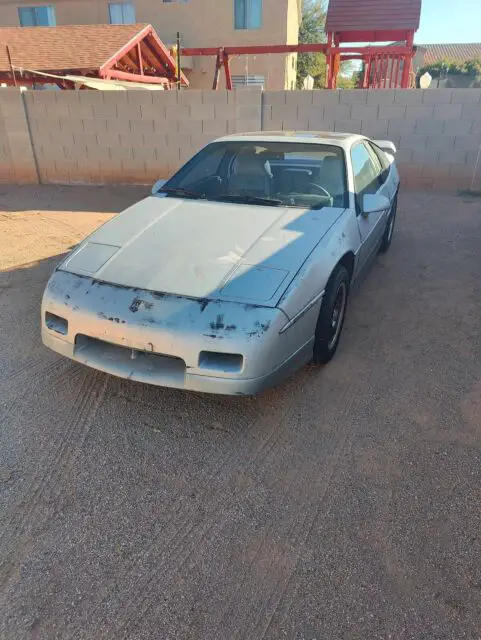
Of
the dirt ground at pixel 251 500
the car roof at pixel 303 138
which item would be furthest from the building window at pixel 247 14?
the dirt ground at pixel 251 500

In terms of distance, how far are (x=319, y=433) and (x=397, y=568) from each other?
33.6 inches

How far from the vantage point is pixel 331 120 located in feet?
27.8

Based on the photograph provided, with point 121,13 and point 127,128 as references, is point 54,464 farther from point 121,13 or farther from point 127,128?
point 121,13

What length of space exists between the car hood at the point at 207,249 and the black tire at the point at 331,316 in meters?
0.29

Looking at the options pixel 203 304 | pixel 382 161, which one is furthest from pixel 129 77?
pixel 203 304

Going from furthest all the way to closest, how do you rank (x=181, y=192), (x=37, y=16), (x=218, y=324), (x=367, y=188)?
(x=37, y=16), (x=367, y=188), (x=181, y=192), (x=218, y=324)

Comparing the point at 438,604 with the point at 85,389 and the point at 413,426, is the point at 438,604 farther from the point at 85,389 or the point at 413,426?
the point at 85,389

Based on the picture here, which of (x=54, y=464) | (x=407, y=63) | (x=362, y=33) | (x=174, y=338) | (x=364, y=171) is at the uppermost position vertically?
(x=362, y=33)

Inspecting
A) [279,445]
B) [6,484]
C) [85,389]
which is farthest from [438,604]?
[85,389]

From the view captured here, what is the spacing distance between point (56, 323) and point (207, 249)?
100 cm

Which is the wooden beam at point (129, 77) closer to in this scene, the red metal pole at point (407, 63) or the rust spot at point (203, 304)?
the red metal pole at point (407, 63)

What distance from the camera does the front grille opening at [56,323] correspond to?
272 cm

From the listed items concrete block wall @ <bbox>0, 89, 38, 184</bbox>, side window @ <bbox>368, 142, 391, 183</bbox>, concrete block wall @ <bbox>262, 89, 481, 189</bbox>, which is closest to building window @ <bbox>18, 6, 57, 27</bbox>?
concrete block wall @ <bbox>0, 89, 38, 184</bbox>

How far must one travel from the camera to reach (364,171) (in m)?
4.16
